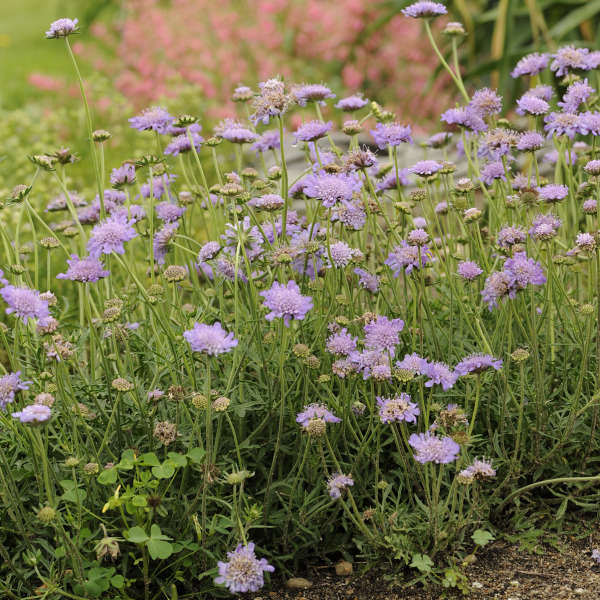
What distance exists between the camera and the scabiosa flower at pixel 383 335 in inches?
71.9

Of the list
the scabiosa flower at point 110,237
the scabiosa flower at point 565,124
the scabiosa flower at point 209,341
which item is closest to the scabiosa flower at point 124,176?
the scabiosa flower at point 110,237

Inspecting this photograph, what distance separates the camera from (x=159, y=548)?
1688 mm

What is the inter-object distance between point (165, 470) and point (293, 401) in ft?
1.43

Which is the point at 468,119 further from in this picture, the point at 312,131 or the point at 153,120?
the point at 153,120

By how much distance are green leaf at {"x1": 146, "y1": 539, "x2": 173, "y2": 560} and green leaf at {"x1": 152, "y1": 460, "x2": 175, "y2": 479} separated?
13cm

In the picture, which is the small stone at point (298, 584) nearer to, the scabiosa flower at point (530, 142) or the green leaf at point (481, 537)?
the green leaf at point (481, 537)

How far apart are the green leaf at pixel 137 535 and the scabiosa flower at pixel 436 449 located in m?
0.58

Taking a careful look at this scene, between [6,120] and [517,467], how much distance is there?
3875 mm

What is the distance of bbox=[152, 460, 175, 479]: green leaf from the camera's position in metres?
1.74

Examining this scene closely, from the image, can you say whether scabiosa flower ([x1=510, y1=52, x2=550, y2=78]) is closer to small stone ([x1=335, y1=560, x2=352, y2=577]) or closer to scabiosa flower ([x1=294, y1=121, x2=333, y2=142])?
scabiosa flower ([x1=294, y1=121, x2=333, y2=142])

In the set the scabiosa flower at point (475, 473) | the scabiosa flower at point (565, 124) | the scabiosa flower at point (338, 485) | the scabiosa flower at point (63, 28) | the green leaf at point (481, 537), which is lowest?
the green leaf at point (481, 537)

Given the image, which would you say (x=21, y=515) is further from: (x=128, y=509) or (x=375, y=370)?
(x=375, y=370)

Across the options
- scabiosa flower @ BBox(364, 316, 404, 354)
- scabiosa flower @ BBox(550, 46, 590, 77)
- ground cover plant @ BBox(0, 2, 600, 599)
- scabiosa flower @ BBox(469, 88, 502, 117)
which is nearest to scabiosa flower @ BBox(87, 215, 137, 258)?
ground cover plant @ BBox(0, 2, 600, 599)

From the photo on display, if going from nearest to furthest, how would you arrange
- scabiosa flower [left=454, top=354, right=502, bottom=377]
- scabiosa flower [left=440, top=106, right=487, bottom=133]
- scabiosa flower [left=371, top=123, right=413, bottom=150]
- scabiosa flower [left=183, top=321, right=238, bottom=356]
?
scabiosa flower [left=183, top=321, right=238, bottom=356] < scabiosa flower [left=454, top=354, right=502, bottom=377] < scabiosa flower [left=371, top=123, right=413, bottom=150] < scabiosa flower [left=440, top=106, right=487, bottom=133]
